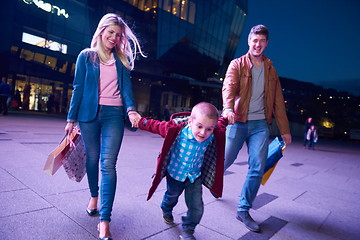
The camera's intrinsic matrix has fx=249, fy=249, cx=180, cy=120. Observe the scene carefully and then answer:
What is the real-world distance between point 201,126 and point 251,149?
1.11 metres

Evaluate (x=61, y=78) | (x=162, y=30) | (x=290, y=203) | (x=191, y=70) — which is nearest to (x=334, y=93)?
(x=191, y=70)

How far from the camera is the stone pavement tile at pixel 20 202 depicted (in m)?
2.38

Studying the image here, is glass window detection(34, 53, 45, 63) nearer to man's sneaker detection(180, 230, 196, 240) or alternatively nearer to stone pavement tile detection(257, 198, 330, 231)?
stone pavement tile detection(257, 198, 330, 231)

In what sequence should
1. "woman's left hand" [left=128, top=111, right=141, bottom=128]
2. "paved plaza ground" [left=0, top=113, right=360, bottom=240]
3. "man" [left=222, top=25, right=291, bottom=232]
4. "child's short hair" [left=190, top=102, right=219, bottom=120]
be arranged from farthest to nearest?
"man" [left=222, top=25, right=291, bottom=232] → "paved plaza ground" [left=0, top=113, right=360, bottom=240] → "woman's left hand" [left=128, top=111, right=141, bottom=128] → "child's short hair" [left=190, top=102, right=219, bottom=120]

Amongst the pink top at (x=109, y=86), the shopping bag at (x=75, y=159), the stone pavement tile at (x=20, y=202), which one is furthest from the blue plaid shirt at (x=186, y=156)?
the stone pavement tile at (x=20, y=202)

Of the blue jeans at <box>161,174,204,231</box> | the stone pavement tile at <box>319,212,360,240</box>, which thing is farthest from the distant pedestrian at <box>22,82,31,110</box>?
the stone pavement tile at <box>319,212,360,240</box>

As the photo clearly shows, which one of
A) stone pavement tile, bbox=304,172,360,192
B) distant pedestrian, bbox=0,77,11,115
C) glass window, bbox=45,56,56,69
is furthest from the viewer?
glass window, bbox=45,56,56,69

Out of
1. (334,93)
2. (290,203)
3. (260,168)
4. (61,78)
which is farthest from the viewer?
(334,93)

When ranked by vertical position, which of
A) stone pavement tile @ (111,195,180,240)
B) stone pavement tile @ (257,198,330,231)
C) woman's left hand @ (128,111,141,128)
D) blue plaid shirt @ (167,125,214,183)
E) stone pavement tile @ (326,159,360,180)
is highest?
woman's left hand @ (128,111,141,128)

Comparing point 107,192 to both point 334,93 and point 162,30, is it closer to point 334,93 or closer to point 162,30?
point 162,30

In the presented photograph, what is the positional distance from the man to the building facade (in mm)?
13486

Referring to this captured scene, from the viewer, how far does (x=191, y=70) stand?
32.2m

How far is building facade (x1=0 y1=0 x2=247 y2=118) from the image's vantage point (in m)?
20.2

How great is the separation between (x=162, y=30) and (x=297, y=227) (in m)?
25.5
